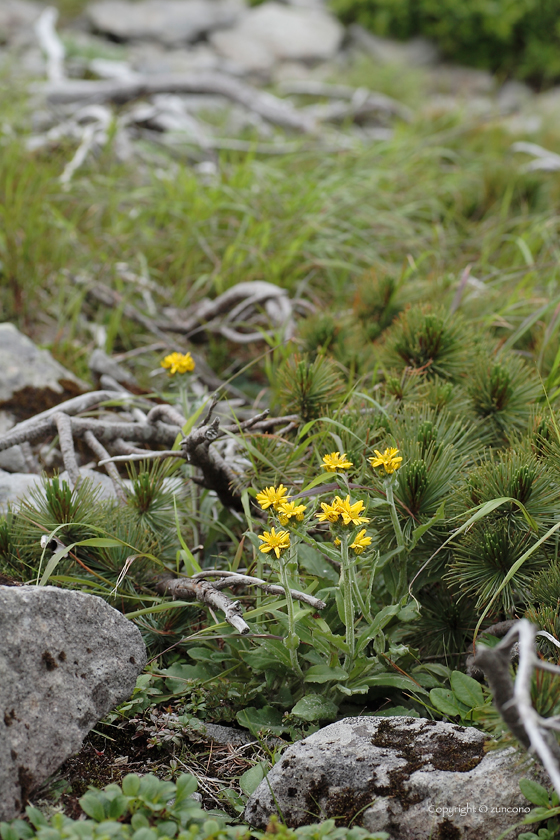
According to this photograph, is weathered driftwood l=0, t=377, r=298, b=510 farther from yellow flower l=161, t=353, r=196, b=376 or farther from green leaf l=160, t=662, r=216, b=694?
green leaf l=160, t=662, r=216, b=694

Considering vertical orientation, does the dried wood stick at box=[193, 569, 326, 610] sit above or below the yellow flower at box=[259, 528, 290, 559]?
below

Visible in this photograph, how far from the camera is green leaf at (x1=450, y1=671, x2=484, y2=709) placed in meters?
1.35

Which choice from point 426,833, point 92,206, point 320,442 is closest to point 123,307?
point 92,206

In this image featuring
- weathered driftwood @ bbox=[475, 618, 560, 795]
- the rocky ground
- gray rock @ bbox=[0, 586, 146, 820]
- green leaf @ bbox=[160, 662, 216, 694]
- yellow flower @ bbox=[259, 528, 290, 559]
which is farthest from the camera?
the rocky ground

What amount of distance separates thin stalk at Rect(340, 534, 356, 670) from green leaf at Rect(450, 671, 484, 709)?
220mm

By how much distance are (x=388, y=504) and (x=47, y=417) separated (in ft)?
3.36

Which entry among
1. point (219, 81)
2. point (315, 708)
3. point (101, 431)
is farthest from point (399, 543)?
point (219, 81)

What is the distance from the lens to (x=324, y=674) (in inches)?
53.3

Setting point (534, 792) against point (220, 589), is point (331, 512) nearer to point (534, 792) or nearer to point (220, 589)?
point (220, 589)

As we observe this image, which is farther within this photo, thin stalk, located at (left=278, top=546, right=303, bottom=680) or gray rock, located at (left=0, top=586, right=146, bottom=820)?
thin stalk, located at (left=278, top=546, right=303, bottom=680)

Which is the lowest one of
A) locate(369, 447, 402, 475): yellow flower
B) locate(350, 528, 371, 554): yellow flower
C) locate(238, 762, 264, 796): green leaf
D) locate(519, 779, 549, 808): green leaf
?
locate(238, 762, 264, 796): green leaf

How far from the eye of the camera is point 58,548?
1517mm

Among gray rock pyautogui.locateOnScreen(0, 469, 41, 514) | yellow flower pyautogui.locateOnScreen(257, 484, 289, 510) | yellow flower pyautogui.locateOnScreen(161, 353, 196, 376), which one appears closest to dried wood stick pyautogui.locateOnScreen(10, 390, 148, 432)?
gray rock pyautogui.locateOnScreen(0, 469, 41, 514)

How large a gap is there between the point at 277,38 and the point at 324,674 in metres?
9.38
